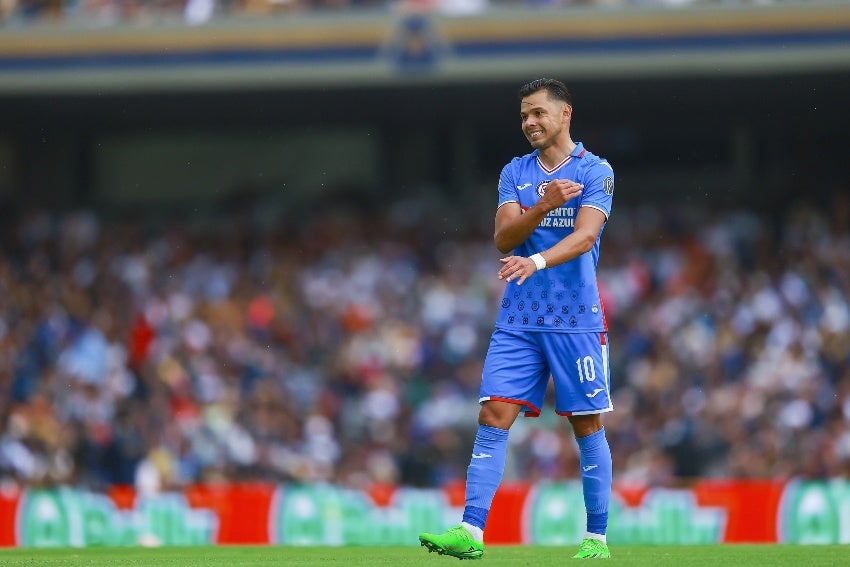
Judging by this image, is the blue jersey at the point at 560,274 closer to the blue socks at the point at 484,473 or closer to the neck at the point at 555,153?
the neck at the point at 555,153

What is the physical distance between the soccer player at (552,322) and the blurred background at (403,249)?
28.9 ft

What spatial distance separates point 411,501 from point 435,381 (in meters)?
3.98

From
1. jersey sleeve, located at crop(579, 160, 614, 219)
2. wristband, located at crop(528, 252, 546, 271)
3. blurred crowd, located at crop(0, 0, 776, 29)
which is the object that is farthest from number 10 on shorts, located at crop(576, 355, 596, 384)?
blurred crowd, located at crop(0, 0, 776, 29)

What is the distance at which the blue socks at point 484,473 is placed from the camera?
7285 millimetres

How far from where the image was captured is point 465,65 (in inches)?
724

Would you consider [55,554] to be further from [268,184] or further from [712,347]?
[268,184]

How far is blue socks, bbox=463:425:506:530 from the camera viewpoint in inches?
287

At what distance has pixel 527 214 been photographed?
286 inches

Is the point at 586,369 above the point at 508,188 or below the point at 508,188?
below

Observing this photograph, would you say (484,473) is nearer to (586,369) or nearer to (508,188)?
(586,369)

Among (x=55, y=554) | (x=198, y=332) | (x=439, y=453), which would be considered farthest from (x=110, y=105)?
(x=55, y=554)

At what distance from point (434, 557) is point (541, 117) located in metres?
2.35

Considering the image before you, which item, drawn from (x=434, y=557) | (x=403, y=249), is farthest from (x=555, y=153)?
(x=403, y=249)

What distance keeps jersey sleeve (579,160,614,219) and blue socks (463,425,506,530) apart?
120 cm
